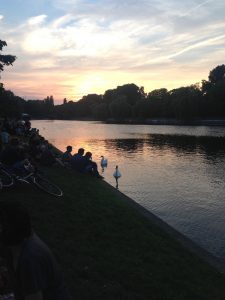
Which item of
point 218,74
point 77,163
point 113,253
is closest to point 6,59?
point 77,163

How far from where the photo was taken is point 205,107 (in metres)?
135

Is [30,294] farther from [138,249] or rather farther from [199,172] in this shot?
[199,172]

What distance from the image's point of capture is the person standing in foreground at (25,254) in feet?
10.8

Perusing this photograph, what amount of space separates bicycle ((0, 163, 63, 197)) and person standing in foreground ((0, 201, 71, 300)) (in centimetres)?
992

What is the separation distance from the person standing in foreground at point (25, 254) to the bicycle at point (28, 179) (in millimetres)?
9918

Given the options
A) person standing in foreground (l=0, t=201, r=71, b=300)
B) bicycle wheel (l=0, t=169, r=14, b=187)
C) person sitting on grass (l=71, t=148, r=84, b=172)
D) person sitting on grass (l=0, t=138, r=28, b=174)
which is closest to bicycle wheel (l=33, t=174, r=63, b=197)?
person sitting on grass (l=0, t=138, r=28, b=174)

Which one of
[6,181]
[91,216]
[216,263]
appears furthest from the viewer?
[6,181]

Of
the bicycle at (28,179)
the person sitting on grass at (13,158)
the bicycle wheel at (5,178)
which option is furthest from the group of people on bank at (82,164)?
the bicycle wheel at (5,178)

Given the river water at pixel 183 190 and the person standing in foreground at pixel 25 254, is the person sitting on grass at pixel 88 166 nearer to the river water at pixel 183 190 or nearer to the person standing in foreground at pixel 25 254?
the river water at pixel 183 190

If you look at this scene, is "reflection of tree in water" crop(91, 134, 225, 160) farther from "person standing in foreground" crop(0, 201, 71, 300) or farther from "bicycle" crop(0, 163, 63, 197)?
"person standing in foreground" crop(0, 201, 71, 300)

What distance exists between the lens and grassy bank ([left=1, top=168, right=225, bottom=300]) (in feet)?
24.6

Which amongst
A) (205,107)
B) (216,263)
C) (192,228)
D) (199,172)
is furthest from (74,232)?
(205,107)

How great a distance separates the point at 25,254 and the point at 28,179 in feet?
35.1

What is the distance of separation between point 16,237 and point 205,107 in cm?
13647
